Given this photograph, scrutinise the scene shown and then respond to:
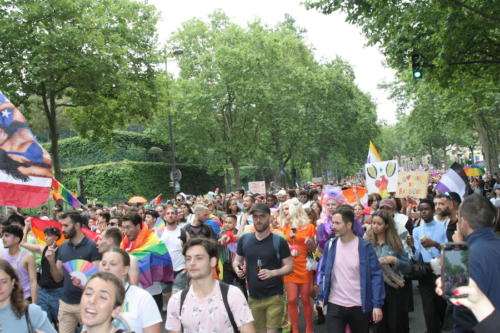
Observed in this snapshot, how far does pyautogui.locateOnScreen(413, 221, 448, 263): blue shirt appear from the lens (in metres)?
7.13

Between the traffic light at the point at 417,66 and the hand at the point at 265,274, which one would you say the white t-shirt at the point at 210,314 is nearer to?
the hand at the point at 265,274

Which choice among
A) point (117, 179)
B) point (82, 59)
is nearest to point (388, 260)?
point (82, 59)

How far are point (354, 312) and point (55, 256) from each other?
3.67 meters

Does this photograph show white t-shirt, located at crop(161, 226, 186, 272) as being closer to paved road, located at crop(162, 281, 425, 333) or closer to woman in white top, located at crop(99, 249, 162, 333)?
paved road, located at crop(162, 281, 425, 333)

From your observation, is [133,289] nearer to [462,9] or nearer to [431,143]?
[462,9]

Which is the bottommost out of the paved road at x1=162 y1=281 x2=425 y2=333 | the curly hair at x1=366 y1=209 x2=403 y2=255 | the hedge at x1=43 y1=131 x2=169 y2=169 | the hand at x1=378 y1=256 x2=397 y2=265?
the paved road at x1=162 y1=281 x2=425 y2=333

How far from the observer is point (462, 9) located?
13070 mm

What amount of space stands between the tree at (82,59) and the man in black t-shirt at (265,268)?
13.5 meters

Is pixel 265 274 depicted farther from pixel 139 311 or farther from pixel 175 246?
pixel 175 246

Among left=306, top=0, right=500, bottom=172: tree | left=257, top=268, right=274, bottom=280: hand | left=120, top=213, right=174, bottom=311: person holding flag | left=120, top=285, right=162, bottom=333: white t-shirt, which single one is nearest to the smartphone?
left=120, top=285, right=162, bottom=333: white t-shirt

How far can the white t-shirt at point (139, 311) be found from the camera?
426 cm

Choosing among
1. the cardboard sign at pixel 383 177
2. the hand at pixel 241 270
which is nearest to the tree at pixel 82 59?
the cardboard sign at pixel 383 177

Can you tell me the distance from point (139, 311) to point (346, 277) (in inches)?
93.1

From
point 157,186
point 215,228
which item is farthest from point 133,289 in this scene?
point 157,186
